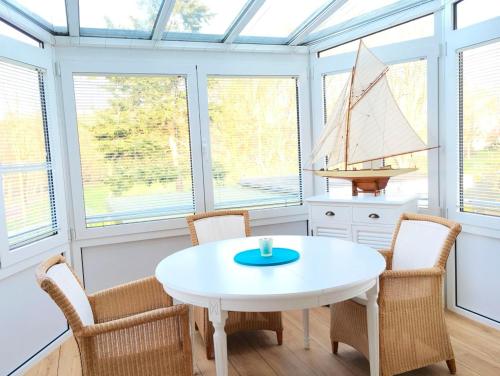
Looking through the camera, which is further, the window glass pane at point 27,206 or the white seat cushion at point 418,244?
the window glass pane at point 27,206

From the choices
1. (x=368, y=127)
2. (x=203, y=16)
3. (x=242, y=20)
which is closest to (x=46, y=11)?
(x=203, y=16)

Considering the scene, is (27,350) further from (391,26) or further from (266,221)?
(391,26)

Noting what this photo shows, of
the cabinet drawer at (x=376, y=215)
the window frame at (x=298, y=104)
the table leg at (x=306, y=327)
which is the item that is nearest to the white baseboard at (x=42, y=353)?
the window frame at (x=298, y=104)

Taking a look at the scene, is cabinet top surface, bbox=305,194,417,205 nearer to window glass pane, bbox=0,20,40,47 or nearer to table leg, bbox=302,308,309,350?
table leg, bbox=302,308,309,350

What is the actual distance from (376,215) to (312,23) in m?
1.55

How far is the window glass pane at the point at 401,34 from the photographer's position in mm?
3018

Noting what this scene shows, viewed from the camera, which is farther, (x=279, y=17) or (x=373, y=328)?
(x=279, y=17)

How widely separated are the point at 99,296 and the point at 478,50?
272 centimetres

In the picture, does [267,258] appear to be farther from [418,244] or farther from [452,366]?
[452,366]

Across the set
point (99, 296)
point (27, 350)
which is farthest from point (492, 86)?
point (27, 350)

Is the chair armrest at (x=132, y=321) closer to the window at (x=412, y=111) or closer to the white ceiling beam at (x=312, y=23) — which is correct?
the window at (x=412, y=111)

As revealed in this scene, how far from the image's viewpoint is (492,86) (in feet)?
8.80

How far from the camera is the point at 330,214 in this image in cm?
315

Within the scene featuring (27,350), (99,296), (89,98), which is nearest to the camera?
(99,296)
